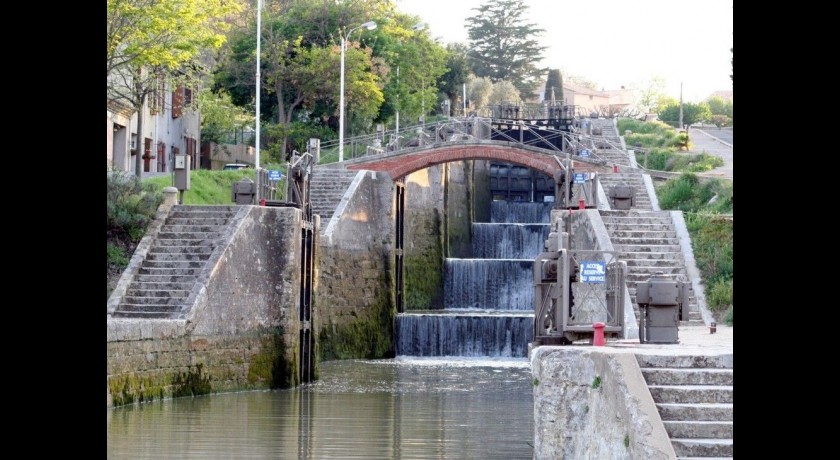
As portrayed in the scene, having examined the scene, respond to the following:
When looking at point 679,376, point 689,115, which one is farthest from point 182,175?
point 689,115

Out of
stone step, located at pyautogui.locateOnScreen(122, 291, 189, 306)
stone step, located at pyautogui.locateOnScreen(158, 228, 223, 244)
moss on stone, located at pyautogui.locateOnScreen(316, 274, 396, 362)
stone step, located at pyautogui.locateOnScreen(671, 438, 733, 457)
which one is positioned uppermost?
stone step, located at pyautogui.locateOnScreen(158, 228, 223, 244)

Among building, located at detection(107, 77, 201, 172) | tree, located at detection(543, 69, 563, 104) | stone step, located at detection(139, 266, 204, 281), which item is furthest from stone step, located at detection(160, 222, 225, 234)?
tree, located at detection(543, 69, 563, 104)

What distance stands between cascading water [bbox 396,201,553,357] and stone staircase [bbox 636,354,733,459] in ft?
67.8

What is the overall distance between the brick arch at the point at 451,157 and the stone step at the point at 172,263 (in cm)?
1447

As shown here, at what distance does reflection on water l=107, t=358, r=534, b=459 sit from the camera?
1719 cm

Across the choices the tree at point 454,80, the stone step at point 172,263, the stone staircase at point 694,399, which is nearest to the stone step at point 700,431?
the stone staircase at point 694,399

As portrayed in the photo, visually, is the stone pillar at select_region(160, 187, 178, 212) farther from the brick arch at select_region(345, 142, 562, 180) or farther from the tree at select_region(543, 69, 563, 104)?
the tree at select_region(543, 69, 563, 104)

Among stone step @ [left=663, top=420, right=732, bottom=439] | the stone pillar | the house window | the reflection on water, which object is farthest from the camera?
the house window

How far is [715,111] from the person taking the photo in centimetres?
9025

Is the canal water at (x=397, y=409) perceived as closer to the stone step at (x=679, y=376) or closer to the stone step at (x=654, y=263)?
the stone step at (x=654, y=263)
